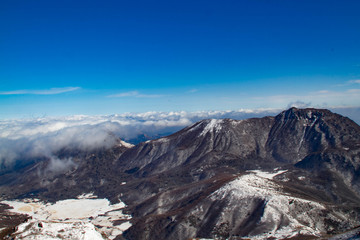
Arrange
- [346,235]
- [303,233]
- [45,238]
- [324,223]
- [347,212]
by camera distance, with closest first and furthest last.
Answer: [45,238]
[346,235]
[303,233]
[324,223]
[347,212]

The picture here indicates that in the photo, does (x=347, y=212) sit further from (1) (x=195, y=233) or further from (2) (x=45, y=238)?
(2) (x=45, y=238)

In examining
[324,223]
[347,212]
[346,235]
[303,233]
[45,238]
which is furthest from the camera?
[347,212]

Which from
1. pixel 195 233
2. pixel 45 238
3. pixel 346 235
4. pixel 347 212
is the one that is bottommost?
pixel 195 233

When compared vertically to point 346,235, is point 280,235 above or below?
below

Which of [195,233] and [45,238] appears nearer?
[45,238]

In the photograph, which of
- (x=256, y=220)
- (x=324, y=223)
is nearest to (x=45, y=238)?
(x=256, y=220)

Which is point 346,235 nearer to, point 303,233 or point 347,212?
point 303,233

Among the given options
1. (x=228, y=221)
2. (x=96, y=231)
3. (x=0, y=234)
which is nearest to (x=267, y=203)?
(x=228, y=221)

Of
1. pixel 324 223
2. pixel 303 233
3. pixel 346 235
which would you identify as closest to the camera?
pixel 346 235

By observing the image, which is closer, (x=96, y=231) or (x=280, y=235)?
(x=96, y=231)
